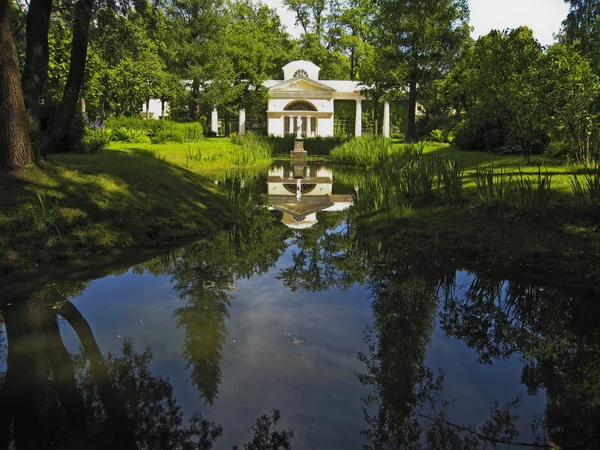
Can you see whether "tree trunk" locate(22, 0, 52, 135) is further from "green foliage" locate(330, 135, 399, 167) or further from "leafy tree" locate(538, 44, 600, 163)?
"green foliage" locate(330, 135, 399, 167)

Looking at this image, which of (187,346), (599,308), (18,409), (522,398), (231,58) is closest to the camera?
(18,409)

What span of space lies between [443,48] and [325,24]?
94.3 ft

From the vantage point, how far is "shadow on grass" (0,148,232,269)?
6297mm

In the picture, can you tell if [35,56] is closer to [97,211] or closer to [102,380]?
[97,211]

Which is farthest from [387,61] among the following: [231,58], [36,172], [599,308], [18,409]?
[18,409]

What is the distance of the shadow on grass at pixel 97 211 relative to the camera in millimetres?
6297

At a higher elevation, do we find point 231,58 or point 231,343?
point 231,58

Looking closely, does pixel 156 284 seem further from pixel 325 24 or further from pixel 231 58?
pixel 325 24

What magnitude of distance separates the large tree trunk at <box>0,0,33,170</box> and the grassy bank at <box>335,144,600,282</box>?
5669 millimetres

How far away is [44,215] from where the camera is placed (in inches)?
256

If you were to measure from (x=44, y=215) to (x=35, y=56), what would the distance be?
3605 mm

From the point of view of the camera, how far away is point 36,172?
7766 mm

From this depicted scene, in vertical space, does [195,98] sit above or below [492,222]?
above

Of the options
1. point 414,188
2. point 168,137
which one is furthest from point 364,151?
point 414,188
